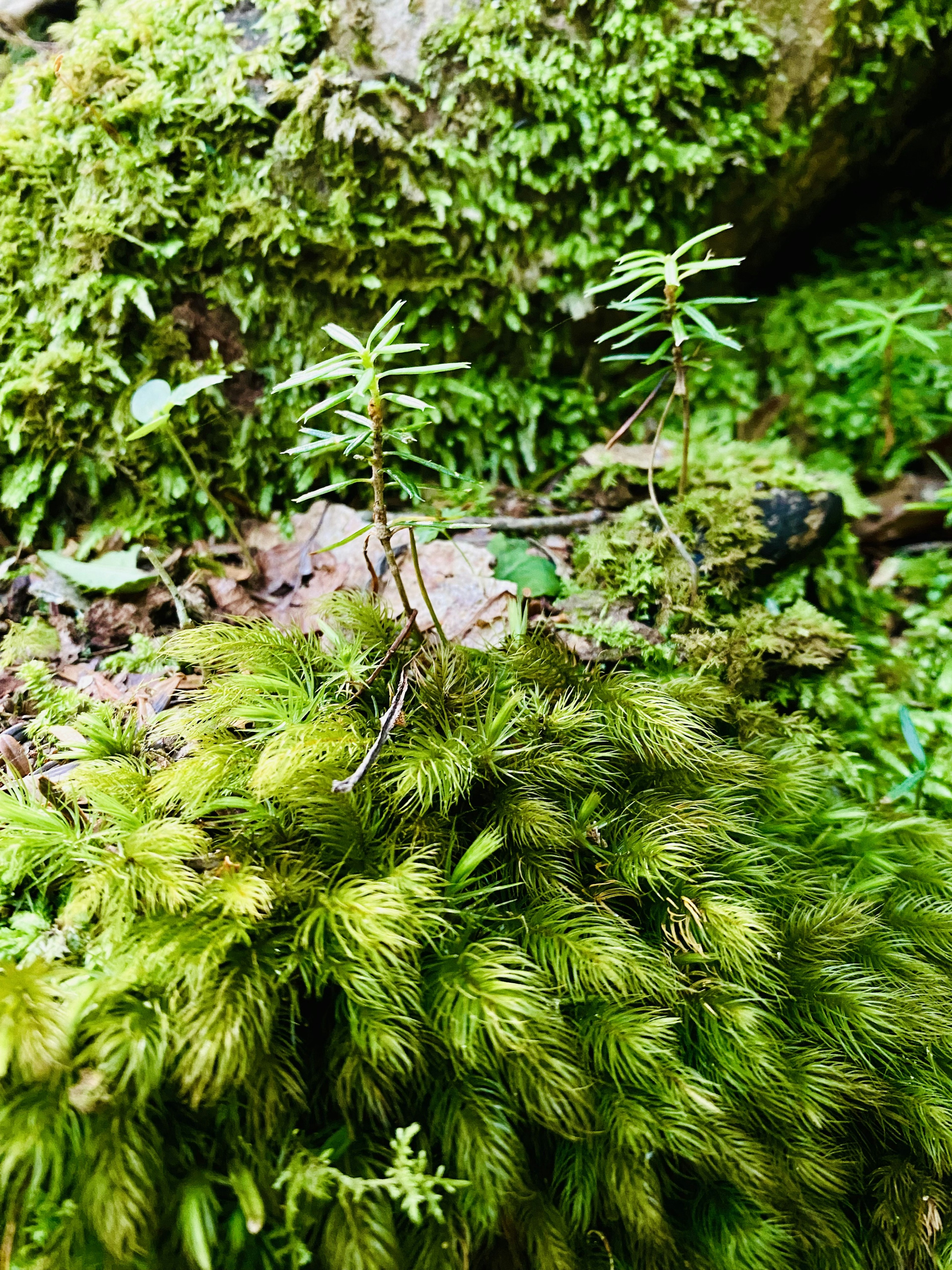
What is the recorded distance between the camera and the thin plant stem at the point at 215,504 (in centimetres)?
237

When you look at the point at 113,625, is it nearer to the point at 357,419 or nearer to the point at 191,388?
the point at 191,388

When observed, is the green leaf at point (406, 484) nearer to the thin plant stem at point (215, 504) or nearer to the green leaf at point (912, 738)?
the thin plant stem at point (215, 504)

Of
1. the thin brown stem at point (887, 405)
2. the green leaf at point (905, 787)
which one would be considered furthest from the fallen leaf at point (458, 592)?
the thin brown stem at point (887, 405)

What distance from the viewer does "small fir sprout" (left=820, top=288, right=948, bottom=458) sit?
2916 millimetres

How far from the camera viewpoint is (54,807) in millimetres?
1613

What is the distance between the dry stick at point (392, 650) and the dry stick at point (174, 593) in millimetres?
680

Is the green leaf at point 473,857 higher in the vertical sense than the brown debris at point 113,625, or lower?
lower

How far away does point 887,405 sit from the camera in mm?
3121

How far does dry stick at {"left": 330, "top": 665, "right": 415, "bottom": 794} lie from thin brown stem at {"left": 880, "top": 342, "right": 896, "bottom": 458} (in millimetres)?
2524

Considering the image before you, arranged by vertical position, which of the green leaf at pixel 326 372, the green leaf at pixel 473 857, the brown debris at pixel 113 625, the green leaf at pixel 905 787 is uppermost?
the green leaf at pixel 326 372

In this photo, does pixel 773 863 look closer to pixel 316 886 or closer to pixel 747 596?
pixel 747 596

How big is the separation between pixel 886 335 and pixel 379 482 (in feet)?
7.75

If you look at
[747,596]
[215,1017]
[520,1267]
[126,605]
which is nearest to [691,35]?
[747,596]

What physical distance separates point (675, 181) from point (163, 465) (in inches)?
87.9
